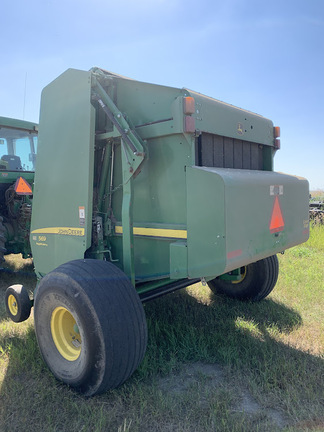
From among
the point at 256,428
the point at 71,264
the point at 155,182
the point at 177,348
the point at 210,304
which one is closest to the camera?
the point at 256,428

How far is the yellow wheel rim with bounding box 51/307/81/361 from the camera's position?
271 cm

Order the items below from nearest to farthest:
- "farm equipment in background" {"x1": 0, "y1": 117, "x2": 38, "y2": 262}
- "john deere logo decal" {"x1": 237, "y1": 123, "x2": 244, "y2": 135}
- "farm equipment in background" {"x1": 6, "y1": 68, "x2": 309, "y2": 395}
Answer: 1. "farm equipment in background" {"x1": 6, "y1": 68, "x2": 309, "y2": 395}
2. "john deere logo decal" {"x1": 237, "y1": 123, "x2": 244, "y2": 135}
3. "farm equipment in background" {"x1": 0, "y1": 117, "x2": 38, "y2": 262}

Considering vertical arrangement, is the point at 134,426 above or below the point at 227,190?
below

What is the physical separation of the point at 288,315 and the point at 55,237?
258 cm

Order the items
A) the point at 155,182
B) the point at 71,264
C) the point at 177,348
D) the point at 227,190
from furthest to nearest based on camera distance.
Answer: the point at 177,348
the point at 155,182
the point at 71,264
the point at 227,190

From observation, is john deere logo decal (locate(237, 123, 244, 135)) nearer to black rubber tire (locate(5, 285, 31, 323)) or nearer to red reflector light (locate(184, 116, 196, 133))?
red reflector light (locate(184, 116, 196, 133))

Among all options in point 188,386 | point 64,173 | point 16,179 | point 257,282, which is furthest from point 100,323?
point 16,179

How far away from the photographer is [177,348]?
124 inches

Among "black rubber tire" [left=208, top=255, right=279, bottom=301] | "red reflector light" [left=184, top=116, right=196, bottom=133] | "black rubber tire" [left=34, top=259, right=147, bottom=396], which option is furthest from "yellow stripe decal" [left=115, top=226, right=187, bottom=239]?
"black rubber tire" [left=208, top=255, right=279, bottom=301]

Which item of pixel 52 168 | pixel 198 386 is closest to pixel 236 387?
pixel 198 386

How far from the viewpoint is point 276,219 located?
3.01m

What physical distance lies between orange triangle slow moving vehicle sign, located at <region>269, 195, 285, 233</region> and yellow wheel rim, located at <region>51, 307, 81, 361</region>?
1.79m

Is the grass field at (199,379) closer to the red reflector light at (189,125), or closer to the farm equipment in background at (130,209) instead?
the farm equipment in background at (130,209)

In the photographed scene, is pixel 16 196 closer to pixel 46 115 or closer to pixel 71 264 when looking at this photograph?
pixel 46 115
